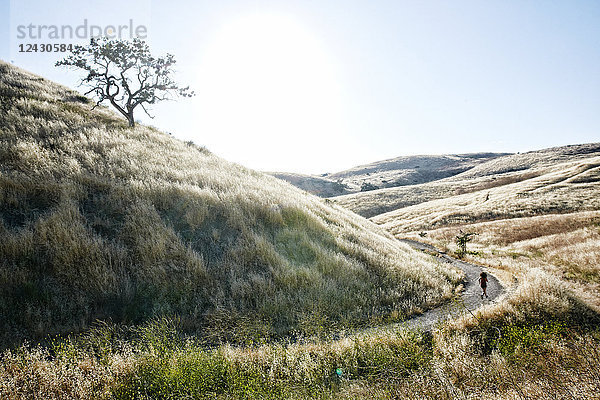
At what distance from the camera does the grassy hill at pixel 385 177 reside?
4040 inches

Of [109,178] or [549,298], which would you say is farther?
[109,178]

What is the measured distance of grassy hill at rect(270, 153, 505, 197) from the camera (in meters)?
103

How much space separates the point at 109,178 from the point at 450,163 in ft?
543

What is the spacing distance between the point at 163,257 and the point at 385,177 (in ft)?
403

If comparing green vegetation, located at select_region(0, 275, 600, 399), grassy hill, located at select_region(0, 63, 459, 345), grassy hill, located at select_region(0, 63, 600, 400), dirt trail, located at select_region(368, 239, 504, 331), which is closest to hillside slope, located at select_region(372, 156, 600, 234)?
dirt trail, located at select_region(368, 239, 504, 331)

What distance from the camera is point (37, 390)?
12.0 feet

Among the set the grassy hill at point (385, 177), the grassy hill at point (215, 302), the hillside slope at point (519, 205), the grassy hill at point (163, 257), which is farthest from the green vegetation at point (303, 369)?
the grassy hill at point (385, 177)

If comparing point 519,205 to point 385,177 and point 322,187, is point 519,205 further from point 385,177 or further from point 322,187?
point 385,177

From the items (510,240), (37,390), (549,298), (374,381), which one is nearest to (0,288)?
(37,390)

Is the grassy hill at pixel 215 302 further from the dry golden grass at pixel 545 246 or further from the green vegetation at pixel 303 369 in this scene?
the dry golden grass at pixel 545 246

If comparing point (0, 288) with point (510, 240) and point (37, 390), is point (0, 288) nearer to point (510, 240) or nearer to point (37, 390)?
point (37, 390)

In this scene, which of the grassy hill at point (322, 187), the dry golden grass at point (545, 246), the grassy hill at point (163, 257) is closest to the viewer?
the grassy hill at point (163, 257)

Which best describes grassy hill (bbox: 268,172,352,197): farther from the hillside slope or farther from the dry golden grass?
the dry golden grass

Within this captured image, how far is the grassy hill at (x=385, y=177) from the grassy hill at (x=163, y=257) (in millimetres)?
70023
